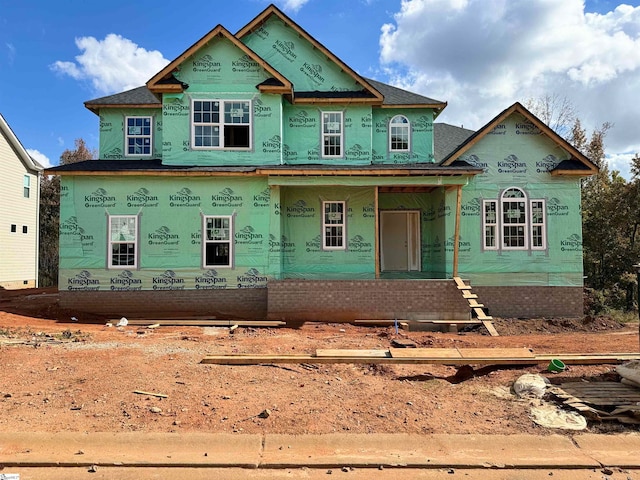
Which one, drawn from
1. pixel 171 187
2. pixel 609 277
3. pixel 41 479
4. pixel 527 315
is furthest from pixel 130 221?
pixel 609 277

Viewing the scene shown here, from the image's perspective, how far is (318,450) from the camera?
4.99 metres

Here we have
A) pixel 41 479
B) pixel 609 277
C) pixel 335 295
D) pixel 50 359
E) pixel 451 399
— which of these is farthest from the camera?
pixel 609 277

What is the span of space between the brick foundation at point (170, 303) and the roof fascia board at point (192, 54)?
22.5 ft

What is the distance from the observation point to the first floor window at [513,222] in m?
15.3

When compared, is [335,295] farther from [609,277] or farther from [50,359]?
[609,277]

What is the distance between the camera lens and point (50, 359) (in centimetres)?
816

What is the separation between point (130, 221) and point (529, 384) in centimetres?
1288

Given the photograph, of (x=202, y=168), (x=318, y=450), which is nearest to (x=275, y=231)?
(x=202, y=168)

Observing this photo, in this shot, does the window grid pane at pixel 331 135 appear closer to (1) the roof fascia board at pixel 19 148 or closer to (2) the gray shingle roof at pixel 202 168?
(2) the gray shingle roof at pixel 202 168

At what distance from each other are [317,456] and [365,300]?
30.4ft

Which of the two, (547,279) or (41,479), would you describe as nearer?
(41,479)

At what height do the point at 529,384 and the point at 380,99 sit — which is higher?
the point at 380,99

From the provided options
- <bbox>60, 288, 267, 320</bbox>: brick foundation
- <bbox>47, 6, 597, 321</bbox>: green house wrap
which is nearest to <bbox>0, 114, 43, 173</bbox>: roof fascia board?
<bbox>47, 6, 597, 321</bbox>: green house wrap

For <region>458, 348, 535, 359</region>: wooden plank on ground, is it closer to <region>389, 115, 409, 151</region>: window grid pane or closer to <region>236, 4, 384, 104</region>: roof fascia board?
<region>389, 115, 409, 151</region>: window grid pane
